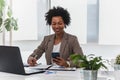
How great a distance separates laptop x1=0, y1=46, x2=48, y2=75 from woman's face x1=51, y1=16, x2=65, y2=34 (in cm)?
85

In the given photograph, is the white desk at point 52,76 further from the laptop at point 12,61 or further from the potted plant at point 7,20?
the potted plant at point 7,20

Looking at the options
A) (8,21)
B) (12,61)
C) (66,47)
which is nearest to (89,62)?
(12,61)

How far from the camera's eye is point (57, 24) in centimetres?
279

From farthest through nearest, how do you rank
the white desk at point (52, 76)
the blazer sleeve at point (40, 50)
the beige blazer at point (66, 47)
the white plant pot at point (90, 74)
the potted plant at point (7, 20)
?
the potted plant at point (7, 20) → the blazer sleeve at point (40, 50) → the beige blazer at point (66, 47) → the white desk at point (52, 76) → the white plant pot at point (90, 74)

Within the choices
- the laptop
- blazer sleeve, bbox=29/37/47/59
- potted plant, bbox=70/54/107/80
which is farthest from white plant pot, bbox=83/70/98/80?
blazer sleeve, bbox=29/37/47/59

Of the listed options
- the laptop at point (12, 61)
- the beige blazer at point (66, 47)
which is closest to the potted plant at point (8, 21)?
the beige blazer at point (66, 47)

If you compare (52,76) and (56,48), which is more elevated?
(56,48)

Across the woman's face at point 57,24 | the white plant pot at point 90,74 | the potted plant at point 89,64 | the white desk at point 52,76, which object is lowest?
the white desk at point 52,76

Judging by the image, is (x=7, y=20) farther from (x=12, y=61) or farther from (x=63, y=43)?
(x=12, y=61)

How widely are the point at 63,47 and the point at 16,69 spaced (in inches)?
36.4

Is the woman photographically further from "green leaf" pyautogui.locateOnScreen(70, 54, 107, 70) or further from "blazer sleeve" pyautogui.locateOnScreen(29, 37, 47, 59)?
"green leaf" pyautogui.locateOnScreen(70, 54, 107, 70)

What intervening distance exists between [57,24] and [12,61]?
3.44 feet

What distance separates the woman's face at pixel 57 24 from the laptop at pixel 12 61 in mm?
849

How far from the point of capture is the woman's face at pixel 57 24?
109 inches
